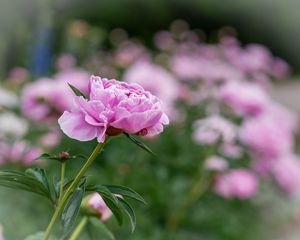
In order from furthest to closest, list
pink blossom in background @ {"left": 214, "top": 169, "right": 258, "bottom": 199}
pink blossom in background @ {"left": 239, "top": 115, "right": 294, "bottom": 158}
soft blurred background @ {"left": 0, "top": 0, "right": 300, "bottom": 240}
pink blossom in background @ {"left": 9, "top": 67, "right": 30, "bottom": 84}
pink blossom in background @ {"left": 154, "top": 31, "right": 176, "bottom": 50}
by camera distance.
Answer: pink blossom in background @ {"left": 154, "top": 31, "right": 176, "bottom": 50}
pink blossom in background @ {"left": 9, "top": 67, "right": 30, "bottom": 84}
pink blossom in background @ {"left": 214, "top": 169, "right": 258, "bottom": 199}
pink blossom in background @ {"left": 239, "top": 115, "right": 294, "bottom": 158}
soft blurred background @ {"left": 0, "top": 0, "right": 300, "bottom": 240}

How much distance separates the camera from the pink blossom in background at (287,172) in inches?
90.9

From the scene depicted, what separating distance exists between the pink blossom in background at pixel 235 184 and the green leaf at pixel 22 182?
5.08 ft

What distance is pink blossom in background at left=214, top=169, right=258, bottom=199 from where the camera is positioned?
215cm

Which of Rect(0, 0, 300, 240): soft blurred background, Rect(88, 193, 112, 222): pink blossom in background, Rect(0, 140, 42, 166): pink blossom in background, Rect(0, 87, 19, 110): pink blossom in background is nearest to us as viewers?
Rect(88, 193, 112, 222): pink blossom in background

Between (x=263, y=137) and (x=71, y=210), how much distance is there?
147cm

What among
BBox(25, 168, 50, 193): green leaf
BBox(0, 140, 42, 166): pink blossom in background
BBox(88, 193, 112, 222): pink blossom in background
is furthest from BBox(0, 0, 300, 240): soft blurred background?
BBox(25, 168, 50, 193): green leaf

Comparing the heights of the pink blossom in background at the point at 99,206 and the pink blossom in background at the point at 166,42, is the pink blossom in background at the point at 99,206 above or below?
above

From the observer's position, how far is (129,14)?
748cm

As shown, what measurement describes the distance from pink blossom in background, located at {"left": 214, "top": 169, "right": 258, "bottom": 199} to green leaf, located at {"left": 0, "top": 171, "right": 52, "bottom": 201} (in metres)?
1.55

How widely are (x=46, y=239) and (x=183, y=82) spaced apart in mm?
2419

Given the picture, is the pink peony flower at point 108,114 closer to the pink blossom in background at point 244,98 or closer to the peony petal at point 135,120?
the peony petal at point 135,120

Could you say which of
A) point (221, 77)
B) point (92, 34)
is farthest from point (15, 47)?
point (221, 77)

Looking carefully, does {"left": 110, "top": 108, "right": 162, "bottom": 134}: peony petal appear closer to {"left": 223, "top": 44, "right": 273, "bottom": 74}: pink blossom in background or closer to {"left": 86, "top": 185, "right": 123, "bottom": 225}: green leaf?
{"left": 86, "top": 185, "right": 123, "bottom": 225}: green leaf

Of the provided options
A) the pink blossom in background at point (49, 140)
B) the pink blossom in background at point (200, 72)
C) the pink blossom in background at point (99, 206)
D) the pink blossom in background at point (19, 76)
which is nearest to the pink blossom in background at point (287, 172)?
the pink blossom in background at point (200, 72)
